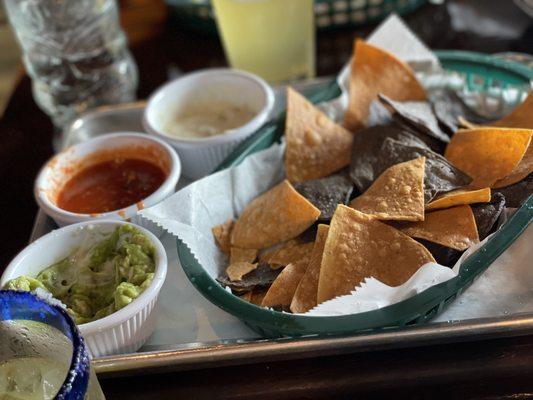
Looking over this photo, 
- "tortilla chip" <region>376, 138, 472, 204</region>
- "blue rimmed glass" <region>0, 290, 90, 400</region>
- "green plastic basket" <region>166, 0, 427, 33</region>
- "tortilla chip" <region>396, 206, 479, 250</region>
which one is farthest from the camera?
"green plastic basket" <region>166, 0, 427, 33</region>

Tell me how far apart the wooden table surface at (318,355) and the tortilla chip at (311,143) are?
466 mm

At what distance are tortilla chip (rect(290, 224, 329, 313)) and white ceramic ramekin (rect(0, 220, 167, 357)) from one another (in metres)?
0.23

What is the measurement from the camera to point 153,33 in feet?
7.45

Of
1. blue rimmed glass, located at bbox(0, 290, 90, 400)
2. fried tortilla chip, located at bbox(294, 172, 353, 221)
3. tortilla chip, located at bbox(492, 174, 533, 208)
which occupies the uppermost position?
blue rimmed glass, located at bbox(0, 290, 90, 400)

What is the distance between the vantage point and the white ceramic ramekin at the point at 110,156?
134cm

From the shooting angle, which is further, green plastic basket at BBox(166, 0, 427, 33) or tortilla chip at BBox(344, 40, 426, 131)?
green plastic basket at BBox(166, 0, 427, 33)

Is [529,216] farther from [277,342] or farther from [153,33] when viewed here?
[153,33]

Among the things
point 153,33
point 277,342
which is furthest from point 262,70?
point 277,342

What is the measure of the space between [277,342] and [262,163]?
1.64 feet

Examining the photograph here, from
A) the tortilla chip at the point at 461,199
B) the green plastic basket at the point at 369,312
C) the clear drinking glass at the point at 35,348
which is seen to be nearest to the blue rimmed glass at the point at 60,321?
the clear drinking glass at the point at 35,348

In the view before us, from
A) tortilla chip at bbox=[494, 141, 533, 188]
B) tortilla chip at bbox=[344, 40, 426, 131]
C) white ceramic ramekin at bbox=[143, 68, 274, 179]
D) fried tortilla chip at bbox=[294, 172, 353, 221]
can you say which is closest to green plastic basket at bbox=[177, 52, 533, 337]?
tortilla chip at bbox=[494, 141, 533, 188]

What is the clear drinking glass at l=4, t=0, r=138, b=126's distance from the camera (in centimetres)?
188

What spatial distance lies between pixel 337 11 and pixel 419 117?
0.77 m

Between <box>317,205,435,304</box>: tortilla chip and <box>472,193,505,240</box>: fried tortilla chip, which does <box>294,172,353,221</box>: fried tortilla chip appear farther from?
<box>472,193,505,240</box>: fried tortilla chip
